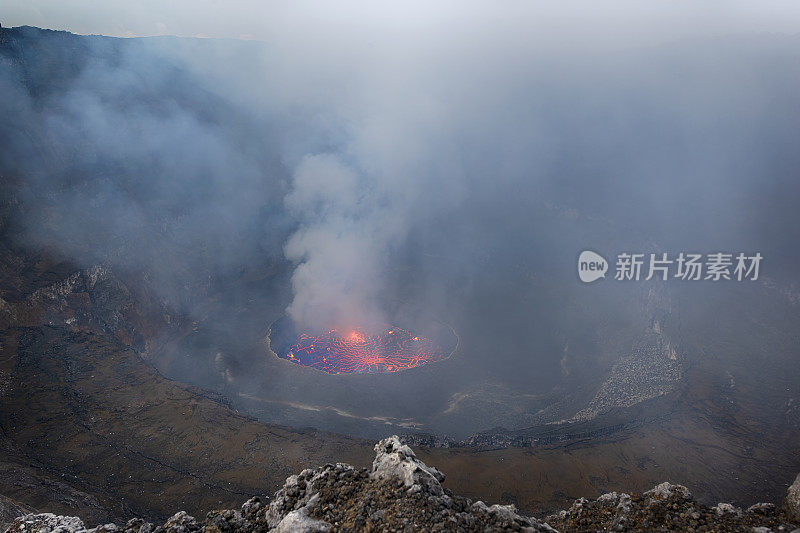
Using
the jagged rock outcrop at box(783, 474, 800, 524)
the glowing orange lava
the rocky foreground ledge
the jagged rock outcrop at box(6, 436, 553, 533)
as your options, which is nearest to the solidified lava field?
the glowing orange lava

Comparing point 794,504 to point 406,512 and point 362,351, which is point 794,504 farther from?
point 362,351

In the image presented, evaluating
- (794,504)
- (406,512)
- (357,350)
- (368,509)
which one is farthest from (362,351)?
(794,504)

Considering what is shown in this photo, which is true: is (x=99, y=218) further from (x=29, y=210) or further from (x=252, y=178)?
→ (x=252, y=178)

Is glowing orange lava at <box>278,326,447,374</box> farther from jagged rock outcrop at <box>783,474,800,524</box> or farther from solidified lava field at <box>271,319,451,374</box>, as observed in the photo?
jagged rock outcrop at <box>783,474,800,524</box>

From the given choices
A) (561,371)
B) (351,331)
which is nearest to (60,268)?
(351,331)

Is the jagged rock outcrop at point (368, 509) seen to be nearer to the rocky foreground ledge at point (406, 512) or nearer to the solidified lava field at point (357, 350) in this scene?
the rocky foreground ledge at point (406, 512)

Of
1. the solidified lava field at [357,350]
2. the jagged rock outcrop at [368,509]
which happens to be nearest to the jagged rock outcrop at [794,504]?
the jagged rock outcrop at [368,509]
